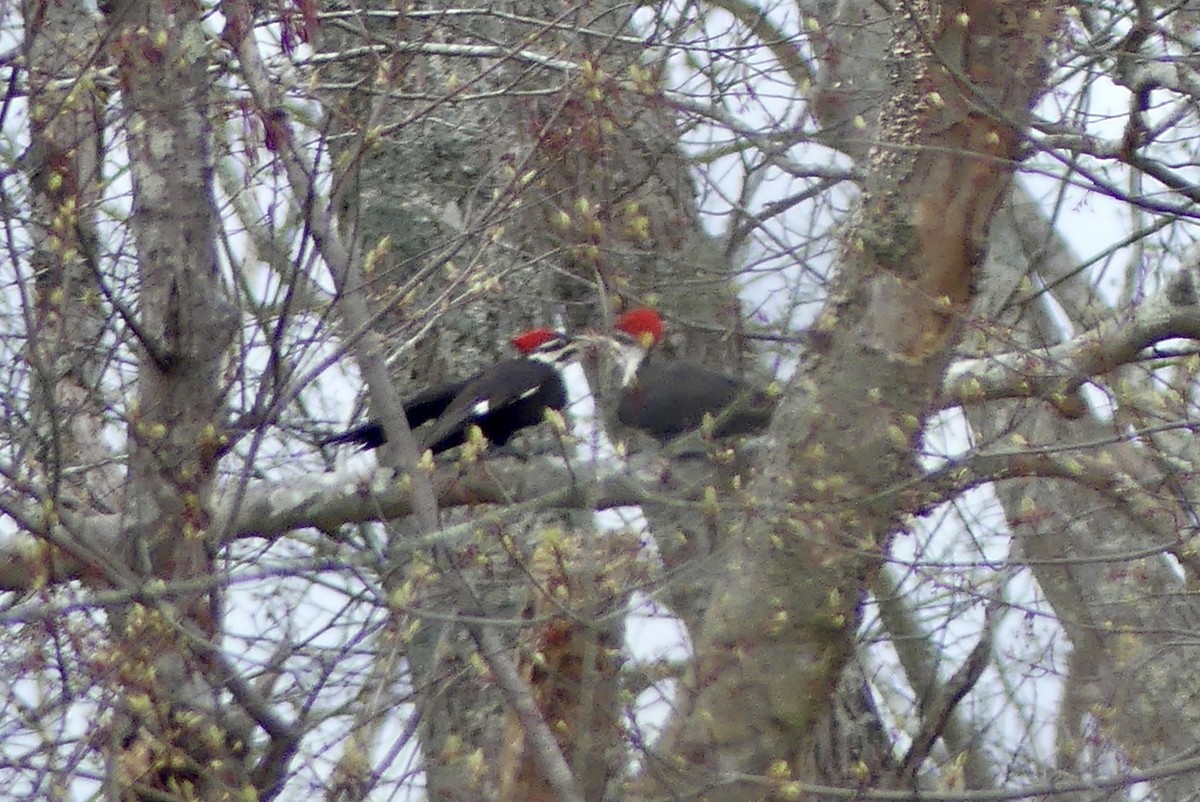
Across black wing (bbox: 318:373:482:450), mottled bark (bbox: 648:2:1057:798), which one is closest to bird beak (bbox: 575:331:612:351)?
black wing (bbox: 318:373:482:450)

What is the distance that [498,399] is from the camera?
5672mm

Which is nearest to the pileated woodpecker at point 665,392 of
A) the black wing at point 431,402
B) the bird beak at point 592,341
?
the bird beak at point 592,341

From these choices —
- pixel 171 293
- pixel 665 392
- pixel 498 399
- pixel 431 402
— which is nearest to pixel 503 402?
pixel 498 399

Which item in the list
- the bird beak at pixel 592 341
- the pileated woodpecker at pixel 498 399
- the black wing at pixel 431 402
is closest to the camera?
the pileated woodpecker at pixel 498 399

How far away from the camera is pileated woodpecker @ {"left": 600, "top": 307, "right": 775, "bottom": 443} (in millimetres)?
5719

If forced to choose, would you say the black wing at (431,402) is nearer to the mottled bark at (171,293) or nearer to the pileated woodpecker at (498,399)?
the pileated woodpecker at (498,399)

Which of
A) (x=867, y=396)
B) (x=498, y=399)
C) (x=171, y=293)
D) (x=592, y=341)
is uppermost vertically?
(x=592, y=341)

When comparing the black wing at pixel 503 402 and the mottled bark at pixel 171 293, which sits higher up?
the black wing at pixel 503 402

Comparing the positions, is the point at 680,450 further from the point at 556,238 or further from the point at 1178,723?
the point at 1178,723

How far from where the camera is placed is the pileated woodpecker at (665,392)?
5719 millimetres

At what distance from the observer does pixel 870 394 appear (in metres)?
4.38

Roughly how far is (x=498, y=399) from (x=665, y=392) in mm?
624

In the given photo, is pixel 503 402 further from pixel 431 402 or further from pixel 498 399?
pixel 431 402

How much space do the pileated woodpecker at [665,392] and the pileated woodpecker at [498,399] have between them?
0.84ft
